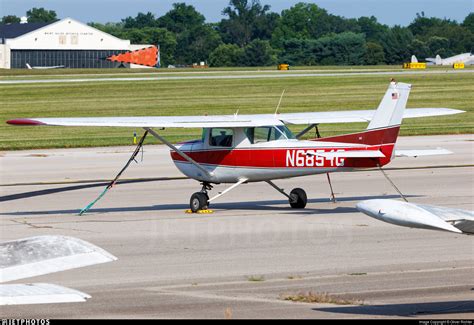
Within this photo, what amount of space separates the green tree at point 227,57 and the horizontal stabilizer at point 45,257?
126620mm

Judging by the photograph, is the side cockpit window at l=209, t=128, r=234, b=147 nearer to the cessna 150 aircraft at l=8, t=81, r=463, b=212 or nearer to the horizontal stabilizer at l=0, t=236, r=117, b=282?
the cessna 150 aircraft at l=8, t=81, r=463, b=212

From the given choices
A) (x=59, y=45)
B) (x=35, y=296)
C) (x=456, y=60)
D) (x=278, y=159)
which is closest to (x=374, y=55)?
(x=456, y=60)

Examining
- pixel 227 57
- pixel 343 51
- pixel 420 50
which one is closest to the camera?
pixel 343 51

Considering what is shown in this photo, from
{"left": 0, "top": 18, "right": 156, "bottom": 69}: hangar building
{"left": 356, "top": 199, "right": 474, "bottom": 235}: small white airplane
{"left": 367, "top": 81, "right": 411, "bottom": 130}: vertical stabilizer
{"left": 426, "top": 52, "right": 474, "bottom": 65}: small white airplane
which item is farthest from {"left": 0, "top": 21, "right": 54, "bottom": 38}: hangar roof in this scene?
{"left": 356, "top": 199, "right": 474, "bottom": 235}: small white airplane

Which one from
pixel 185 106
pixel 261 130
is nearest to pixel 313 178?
pixel 261 130

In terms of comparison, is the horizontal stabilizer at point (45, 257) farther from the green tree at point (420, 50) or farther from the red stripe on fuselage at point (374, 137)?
the green tree at point (420, 50)

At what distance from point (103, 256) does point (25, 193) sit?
55.9ft

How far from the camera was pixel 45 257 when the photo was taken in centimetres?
660

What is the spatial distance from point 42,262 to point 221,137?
1377 cm

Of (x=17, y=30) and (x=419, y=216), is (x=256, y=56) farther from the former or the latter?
(x=419, y=216)

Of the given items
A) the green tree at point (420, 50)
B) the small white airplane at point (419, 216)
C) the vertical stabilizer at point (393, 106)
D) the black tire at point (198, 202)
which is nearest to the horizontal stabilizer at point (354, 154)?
the vertical stabilizer at point (393, 106)

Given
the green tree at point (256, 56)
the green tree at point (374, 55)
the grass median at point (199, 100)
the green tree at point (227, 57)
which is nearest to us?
the grass median at point (199, 100)

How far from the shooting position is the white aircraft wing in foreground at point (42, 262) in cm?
629

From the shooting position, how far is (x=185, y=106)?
55.5m
